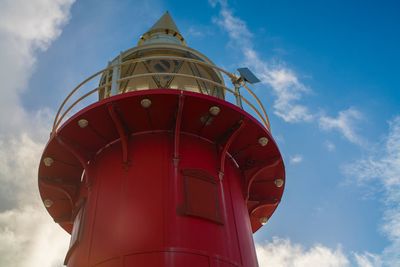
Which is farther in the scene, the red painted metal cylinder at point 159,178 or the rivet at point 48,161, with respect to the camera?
the rivet at point 48,161

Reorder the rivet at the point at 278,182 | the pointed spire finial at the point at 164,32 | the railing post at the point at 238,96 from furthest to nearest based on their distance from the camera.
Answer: the pointed spire finial at the point at 164,32 → the rivet at the point at 278,182 → the railing post at the point at 238,96

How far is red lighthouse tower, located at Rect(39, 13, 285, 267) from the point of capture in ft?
28.7

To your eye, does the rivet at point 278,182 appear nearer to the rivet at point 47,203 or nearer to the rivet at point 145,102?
the rivet at point 145,102

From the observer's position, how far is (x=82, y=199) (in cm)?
1112

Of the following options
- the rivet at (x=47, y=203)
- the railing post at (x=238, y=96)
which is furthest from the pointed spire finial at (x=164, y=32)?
the rivet at (x=47, y=203)

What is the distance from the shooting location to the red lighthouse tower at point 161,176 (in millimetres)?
8734

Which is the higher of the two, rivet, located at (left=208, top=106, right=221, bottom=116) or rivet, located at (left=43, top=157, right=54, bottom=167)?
rivet, located at (left=43, top=157, right=54, bottom=167)

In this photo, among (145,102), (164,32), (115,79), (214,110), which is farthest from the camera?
(164,32)

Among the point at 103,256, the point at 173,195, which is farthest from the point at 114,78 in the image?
the point at 103,256

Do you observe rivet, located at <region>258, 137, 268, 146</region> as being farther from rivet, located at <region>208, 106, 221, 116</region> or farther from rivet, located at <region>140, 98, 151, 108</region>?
rivet, located at <region>140, 98, 151, 108</region>

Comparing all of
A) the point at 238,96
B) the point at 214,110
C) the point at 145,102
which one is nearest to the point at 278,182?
the point at 238,96

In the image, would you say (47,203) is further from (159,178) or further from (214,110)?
(214,110)

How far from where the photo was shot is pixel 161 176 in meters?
9.85

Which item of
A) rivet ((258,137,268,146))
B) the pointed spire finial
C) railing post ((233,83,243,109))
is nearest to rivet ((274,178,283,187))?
rivet ((258,137,268,146))
